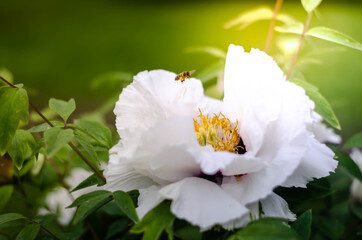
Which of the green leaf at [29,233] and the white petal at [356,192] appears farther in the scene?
the white petal at [356,192]

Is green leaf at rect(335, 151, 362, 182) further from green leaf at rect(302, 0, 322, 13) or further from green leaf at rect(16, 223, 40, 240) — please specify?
green leaf at rect(16, 223, 40, 240)

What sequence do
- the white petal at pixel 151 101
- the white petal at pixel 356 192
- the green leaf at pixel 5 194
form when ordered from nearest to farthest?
1. the white petal at pixel 151 101
2. the green leaf at pixel 5 194
3. the white petal at pixel 356 192

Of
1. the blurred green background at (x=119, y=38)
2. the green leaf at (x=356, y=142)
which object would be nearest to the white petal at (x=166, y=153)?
the green leaf at (x=356, y=142)

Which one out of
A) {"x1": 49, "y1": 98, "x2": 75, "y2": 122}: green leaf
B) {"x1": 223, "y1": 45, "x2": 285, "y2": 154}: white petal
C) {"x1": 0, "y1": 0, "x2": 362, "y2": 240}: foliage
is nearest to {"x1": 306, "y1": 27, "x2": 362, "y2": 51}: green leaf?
{"x1": 0, "y1": 0, "x2": 362, "y2": 240}: foliage

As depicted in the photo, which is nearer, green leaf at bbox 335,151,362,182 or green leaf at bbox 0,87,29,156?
green leaf at bbox 0,87,29,156

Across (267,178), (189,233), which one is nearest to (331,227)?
(189,233)

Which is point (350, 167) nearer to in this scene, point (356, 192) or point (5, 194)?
point (356, 192)

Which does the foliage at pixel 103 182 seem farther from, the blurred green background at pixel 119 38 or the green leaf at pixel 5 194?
the blurred green background at pixel 119 38
